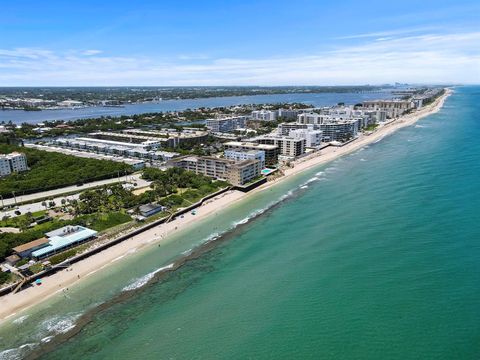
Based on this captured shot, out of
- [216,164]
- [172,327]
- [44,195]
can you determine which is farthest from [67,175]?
[172,327]

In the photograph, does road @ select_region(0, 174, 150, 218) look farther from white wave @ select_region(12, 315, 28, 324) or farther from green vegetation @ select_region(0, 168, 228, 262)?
white wave @ select_region(12, 315, 28, 324)

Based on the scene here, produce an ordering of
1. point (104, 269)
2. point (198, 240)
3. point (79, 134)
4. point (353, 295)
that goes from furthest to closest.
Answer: point (79, 134) → point (198, 240) → point (104, 269) → point (353, 295)

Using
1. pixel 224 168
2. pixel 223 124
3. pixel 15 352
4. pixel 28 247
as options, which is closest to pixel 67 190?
pixel 28 247

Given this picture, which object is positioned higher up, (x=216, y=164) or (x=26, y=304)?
(x=216, y=164)

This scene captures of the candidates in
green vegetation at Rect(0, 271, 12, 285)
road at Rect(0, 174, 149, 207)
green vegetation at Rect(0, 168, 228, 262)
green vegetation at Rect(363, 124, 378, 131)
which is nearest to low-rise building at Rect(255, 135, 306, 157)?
green vegetation at Rect(0, 168, 228, 262)

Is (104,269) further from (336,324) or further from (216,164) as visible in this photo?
(216,164)

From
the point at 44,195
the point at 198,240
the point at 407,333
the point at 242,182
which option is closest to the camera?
the point at 407,333

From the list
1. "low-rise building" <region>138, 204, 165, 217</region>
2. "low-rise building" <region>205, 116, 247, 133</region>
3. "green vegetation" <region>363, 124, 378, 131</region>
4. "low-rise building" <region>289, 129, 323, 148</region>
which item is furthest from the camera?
"green vegetation" <region>363, 124, 378, 131</region>

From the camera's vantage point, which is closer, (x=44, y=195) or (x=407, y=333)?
(x=407, y=333)
